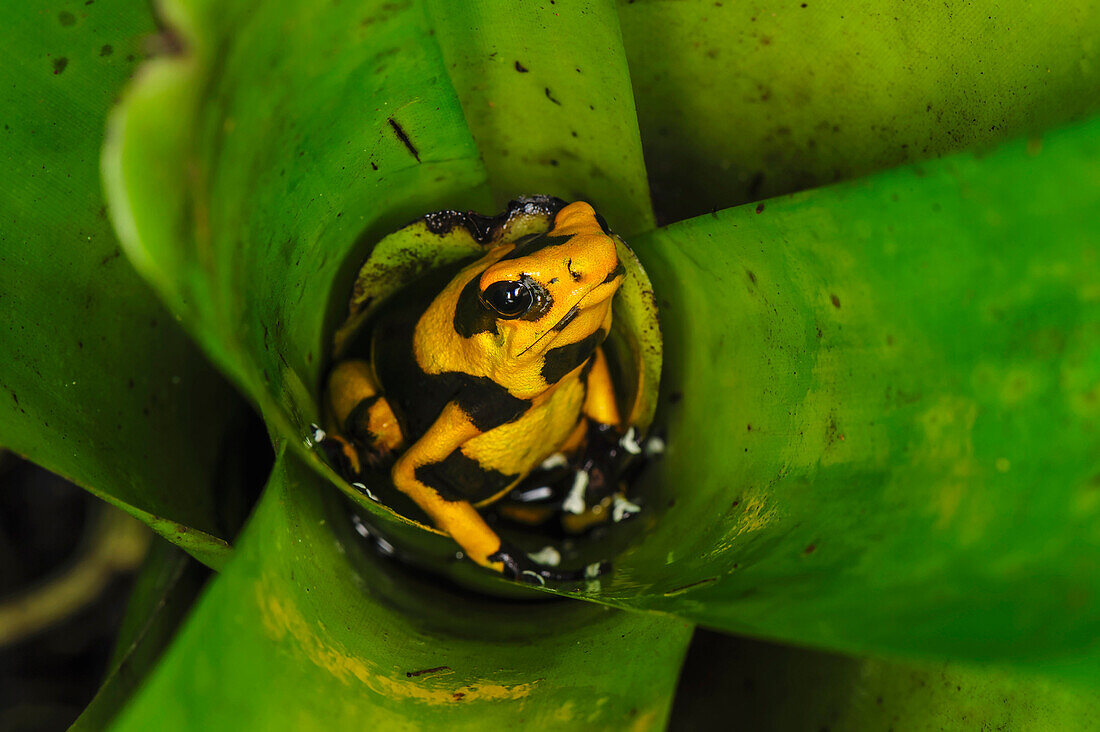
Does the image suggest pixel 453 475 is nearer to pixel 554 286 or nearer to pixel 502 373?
pixel 502 373

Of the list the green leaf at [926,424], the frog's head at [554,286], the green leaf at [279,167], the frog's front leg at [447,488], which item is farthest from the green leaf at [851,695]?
the green leaf at [279,167]

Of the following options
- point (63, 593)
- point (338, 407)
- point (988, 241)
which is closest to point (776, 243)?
point (988, 241)

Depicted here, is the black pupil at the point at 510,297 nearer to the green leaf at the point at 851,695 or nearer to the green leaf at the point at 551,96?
the green leaf at the point at 551,96

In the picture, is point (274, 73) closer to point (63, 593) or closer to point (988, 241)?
point (988, 241)

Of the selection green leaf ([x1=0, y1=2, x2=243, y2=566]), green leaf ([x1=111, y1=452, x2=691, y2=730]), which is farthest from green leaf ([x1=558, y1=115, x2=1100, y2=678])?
green leaf ([x1=0, y1=2, x2=243, y2=566])

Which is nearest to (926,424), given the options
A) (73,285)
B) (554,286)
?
(554,286)

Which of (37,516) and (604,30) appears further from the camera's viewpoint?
(37,516)

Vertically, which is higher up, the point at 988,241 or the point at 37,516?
the point at 988,241

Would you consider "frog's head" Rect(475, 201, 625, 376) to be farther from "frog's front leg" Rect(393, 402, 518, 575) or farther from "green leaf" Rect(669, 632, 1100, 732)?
"green leaf" Rect(669, 632, 1100, 732)
